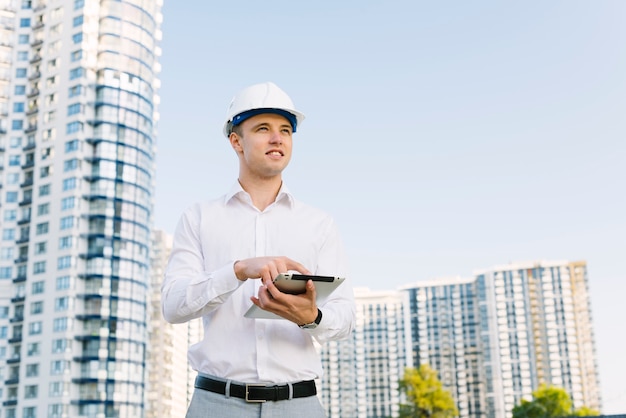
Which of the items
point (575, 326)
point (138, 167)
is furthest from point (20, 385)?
point (575, 326)

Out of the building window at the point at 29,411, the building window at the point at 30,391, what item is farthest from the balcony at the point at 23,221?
the building window at the point at 29,411

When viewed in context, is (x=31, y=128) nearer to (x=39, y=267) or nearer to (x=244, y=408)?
(x=39, y=267)

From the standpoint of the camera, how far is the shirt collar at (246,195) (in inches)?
83.4

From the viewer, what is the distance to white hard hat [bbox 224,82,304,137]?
204cm

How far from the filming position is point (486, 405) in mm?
80188

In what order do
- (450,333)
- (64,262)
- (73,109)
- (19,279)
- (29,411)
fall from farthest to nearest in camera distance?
(450,333)
(73,109)
(19,279)
(64,262)
(29,411)

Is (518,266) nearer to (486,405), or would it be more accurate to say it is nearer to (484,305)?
(484,305)

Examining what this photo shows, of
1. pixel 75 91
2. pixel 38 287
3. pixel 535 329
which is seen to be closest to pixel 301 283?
pixel 38 287

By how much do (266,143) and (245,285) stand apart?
366 mm

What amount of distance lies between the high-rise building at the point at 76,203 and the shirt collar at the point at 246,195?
146 feet

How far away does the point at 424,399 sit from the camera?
4084 cm

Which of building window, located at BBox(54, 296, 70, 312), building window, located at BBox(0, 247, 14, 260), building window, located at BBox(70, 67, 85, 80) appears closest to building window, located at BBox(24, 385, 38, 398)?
building window, located at BBox(54, 296, 70, 312)

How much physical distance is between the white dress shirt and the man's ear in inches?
3.7

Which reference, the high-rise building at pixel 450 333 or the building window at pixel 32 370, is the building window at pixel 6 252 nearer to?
the building window at pixel 32 370
